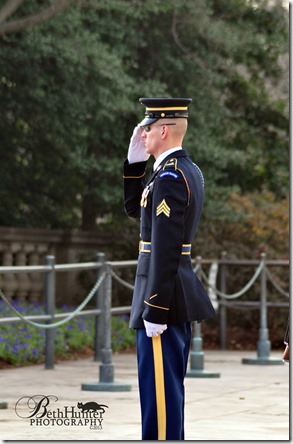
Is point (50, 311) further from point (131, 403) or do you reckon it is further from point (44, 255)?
point (44, 255)

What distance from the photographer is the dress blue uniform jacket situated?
645 cm

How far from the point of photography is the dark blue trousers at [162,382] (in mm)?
6434

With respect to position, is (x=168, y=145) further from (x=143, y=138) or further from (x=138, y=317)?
(x=138, y=317)

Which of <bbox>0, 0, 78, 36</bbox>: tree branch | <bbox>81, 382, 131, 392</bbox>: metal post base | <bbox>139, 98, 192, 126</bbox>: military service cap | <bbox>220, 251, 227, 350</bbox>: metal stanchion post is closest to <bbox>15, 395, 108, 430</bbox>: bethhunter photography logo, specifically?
<bbox>81, 382, 131, 392</bbox>: metal post base

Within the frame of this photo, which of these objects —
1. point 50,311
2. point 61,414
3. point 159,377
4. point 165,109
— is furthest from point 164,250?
point 50,311

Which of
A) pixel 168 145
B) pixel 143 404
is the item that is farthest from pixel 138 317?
pixel 168 145

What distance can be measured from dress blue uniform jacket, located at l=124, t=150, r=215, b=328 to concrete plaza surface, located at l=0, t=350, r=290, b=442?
171cm

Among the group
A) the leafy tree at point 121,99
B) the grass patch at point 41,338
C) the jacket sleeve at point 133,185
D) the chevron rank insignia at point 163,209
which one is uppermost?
the leafy tree at point 121,99

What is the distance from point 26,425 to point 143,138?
2.61 metres

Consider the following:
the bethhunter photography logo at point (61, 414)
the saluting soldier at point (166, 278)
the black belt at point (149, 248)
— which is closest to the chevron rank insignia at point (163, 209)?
the saluting soldier at point (166, 278)

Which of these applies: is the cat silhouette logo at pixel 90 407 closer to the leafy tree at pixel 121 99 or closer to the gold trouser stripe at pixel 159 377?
the gold trouser stripe at pixel 159 377

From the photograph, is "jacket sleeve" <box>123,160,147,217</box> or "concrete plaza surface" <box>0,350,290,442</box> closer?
"jacket sleeve" <box>123,160,147,217</box>

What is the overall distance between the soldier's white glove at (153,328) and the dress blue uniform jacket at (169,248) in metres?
0.03

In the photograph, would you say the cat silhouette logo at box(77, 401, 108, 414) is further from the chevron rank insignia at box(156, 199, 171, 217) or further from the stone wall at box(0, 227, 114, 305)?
the stone wall at box(0, 227, 114, 305)
